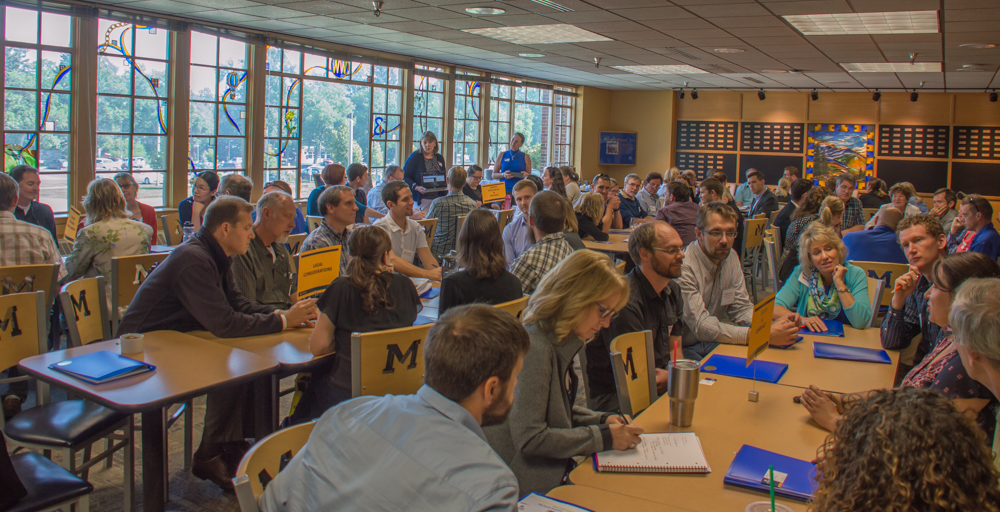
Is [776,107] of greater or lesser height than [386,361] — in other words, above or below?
above

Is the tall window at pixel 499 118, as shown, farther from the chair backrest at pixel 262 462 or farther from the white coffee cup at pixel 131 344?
the chair backrest at pixel 262 462

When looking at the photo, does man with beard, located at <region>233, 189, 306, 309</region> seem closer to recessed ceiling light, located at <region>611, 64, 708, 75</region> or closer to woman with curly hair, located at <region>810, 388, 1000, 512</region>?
woman with curly hair, located at <region>810, 388, 1000, 512</region>

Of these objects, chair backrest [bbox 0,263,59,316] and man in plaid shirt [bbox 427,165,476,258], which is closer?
chair backrest [bbox 0,263,59,316]

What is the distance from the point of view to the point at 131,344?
9.09 feet

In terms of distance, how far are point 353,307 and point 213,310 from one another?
67 centimetres

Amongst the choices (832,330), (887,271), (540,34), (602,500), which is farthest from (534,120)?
(602,500)

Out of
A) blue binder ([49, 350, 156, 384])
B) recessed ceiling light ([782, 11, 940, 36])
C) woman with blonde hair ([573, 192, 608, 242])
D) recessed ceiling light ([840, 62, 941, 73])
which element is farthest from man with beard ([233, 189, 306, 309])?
recessed ceiling light ([840, 62, 941, 73])

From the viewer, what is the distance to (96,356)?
269 centimetres

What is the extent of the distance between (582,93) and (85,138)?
11110 mm

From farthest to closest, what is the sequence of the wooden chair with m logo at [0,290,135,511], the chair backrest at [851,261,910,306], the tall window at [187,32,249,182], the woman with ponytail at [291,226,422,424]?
the tall window at [187,32,249,182] < the chair backrest at [851,261,910,306] < the woman with ponytail at [291,226,422,424] < the wooden chair with m logo at [0,290,135,511]

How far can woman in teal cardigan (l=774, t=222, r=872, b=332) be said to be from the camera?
3674 mm

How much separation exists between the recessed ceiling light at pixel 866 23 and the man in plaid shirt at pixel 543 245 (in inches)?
158

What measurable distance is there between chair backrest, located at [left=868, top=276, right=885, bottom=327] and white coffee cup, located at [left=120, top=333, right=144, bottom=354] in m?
3.47

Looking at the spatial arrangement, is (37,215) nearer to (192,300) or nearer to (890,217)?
(192,300)
